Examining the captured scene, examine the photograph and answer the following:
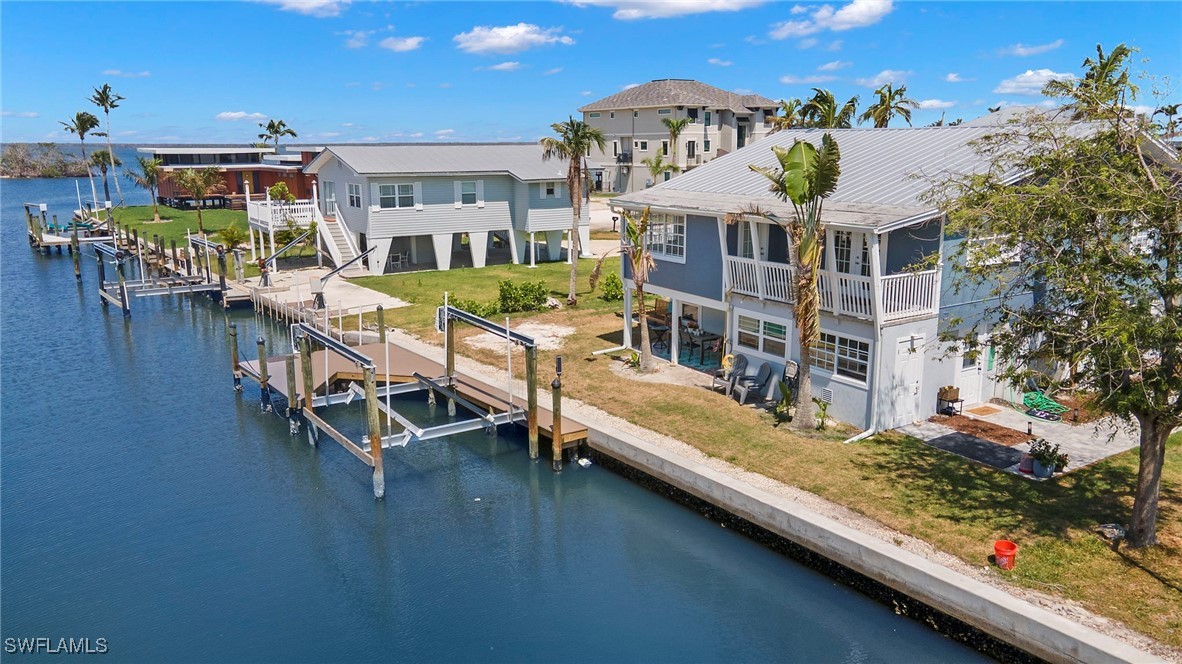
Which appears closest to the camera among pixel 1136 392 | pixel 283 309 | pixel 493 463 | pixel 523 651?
pixel 1136 392

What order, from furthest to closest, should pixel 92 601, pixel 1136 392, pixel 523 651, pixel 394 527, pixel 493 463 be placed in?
1. pixel 493 463
2. pixel 394 527
3. pixel 92 601
4. pixel 523 651
5. pixel 1136 392

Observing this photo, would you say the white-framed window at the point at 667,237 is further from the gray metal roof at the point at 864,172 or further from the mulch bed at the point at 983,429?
the mulch bed at the point at 983,429

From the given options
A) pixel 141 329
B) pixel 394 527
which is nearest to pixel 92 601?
pixel 394 527

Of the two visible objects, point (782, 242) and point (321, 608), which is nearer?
point (321, 608)

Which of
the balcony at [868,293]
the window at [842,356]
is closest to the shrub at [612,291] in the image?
the balcony at [868,293]

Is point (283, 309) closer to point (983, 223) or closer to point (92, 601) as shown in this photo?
point (92, 601)

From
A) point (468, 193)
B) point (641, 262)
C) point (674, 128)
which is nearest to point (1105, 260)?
point (641, 262)

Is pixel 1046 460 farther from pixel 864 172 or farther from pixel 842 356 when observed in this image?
pixel 864 172
